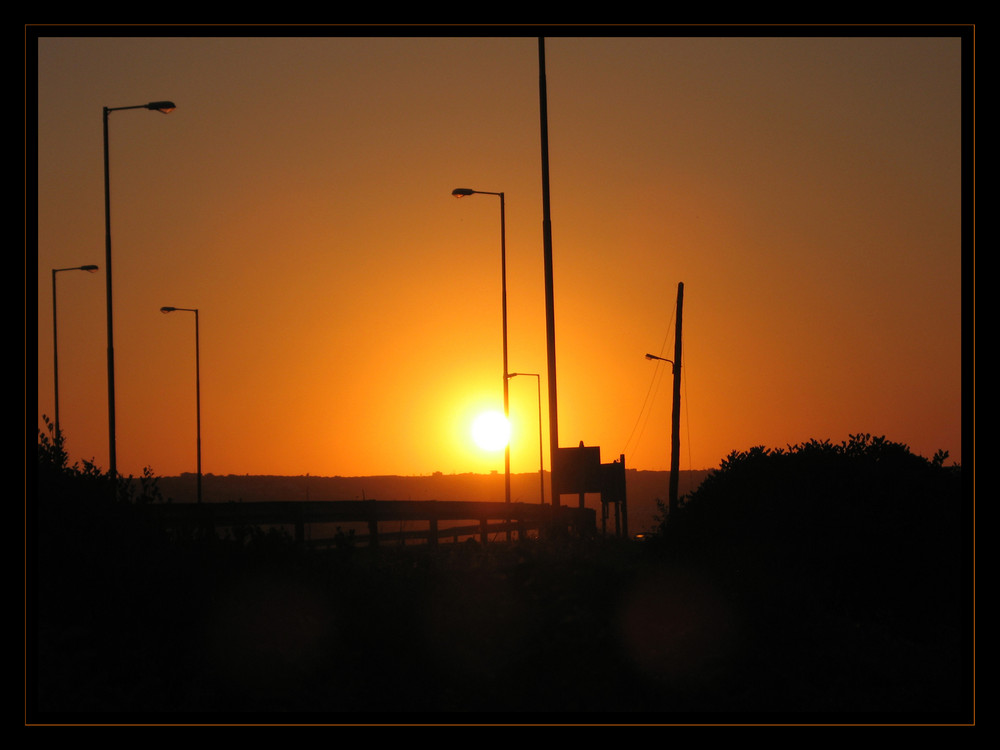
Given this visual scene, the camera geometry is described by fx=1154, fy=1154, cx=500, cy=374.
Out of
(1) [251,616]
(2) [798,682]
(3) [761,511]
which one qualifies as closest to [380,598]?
(1) [251,616]

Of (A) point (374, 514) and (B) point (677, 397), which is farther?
(B) point (677, 397)

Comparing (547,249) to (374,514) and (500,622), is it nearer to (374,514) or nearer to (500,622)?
(374,514)

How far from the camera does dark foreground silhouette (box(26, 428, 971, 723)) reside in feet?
38.5

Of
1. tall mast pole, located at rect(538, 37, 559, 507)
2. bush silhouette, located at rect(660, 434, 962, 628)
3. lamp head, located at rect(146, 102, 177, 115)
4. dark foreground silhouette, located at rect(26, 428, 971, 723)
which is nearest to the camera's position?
dark foreground silhouette, located at rect(26, 428, 971, 723)

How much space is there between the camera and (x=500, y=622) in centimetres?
1304

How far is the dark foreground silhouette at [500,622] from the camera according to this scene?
38.5 ft

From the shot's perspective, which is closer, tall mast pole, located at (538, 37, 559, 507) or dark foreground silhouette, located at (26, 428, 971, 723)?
dark foreground silhouette, located at (26, 428, 971, 723)

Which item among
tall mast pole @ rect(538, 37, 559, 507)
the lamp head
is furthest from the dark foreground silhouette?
the lamp head

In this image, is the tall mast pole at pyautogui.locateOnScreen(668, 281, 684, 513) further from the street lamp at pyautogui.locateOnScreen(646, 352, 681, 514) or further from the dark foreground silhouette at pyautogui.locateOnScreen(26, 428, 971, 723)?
the dark foreground silhouette at pyautogui.locateOnScreen(26, 428, 971, 723)

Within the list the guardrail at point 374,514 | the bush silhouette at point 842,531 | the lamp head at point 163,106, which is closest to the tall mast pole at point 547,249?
the guardrail at point 374,514

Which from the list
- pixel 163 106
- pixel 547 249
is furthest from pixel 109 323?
pixel 547 249

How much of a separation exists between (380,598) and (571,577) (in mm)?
2416

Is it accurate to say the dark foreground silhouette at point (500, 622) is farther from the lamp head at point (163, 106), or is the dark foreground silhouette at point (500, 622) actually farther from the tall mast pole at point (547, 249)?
the lamp head at point (163, 106)

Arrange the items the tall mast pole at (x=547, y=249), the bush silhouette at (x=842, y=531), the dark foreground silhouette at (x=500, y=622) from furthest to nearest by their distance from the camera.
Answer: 1. the tall mast pole at (x=547, y=249)
2. the bush silhouette at (x=842, y=531)
3. the dark foreground silhouette at (x=500, y=622)
